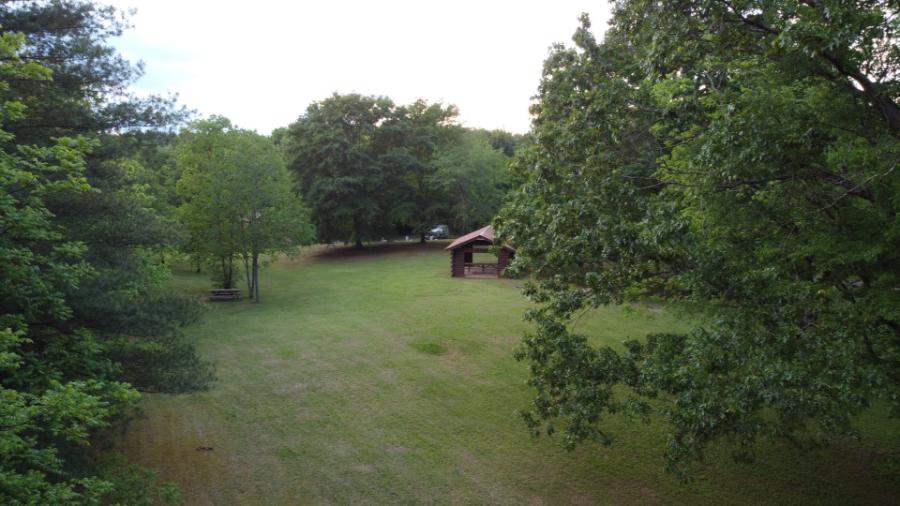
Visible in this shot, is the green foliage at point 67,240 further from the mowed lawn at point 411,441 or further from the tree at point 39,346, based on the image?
the mowed lawn at point 411,441

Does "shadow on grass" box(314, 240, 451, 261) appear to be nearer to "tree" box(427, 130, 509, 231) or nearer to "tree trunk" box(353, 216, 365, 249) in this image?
"tree trunk" box(353, 216, 365, 249)

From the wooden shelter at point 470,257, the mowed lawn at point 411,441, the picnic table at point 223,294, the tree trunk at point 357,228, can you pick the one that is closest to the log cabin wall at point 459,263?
the wooden shelter at point 470,257

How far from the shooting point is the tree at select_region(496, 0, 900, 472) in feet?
21.1

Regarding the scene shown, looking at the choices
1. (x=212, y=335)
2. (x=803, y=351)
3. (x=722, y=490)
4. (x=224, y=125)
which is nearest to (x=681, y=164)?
(x=803, y=351)

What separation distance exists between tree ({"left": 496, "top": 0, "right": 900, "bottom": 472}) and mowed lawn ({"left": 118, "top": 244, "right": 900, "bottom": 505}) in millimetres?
1961

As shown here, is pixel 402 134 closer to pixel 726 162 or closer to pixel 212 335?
pixel 212 335

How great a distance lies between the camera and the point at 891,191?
6.64 meters

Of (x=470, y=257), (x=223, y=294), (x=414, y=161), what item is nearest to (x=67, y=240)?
(x=223, y=294)

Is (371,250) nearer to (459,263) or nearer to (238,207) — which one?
(459,263)

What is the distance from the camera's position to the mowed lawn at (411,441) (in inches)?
389

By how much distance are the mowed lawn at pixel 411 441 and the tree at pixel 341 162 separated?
78.0 ft

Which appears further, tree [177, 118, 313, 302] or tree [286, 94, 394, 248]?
tree [286, 94, 394, 248]

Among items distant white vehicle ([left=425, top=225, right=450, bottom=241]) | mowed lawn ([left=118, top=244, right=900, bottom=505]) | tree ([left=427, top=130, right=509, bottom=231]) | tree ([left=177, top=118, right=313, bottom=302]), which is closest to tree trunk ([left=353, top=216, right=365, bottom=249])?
tree ([left=427, top=130, right=509, bottom=231])

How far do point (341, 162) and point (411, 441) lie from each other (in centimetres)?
3434
